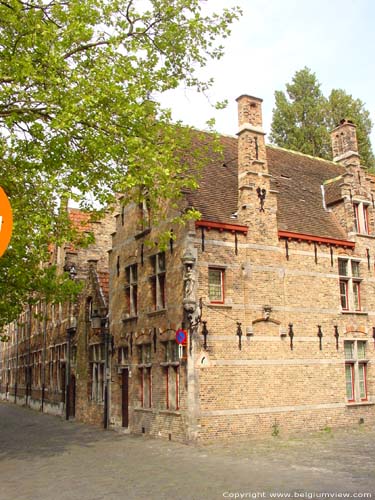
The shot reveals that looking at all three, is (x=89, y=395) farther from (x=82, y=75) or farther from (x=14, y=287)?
(x=82, y=75)

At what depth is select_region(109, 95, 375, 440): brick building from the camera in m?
15.6

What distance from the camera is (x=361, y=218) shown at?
20125 millimetres

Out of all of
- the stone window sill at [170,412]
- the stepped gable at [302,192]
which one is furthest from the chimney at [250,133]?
the stone window sill at [170,412]

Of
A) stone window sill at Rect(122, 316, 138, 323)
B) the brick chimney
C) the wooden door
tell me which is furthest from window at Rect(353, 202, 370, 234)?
the wooden door

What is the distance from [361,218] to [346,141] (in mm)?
4007

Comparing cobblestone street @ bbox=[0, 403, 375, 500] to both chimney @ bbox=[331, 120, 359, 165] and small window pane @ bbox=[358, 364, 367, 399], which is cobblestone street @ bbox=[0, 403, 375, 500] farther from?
chimney @ bbox=[331, 120, 359, 165]

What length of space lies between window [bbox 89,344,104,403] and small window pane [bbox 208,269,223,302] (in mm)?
7118

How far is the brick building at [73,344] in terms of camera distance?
22203 millimetres

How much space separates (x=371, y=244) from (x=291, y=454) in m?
9.95

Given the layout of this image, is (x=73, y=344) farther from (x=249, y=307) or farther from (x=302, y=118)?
(x=302, y=118)

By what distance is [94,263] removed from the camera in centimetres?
2338

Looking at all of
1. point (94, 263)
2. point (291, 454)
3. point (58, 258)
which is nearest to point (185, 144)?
point (291, 454)

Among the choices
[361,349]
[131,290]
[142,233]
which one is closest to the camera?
[142,233]

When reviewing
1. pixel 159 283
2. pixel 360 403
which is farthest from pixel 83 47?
pixel 360 403
